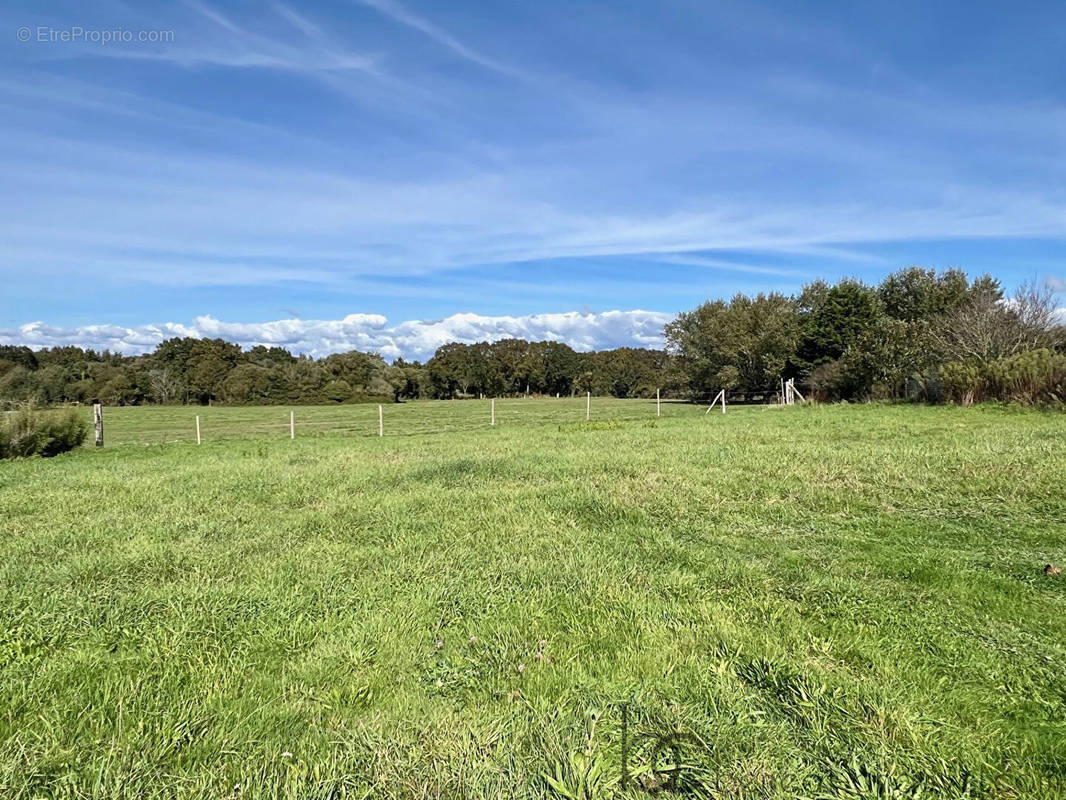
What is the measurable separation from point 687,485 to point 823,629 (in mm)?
4673

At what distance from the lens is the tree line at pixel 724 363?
26.7 meters

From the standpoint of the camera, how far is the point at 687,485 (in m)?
8.11

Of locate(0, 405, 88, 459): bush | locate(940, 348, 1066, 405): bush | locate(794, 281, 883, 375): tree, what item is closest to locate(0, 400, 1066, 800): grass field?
locate(0, 405, 88, 459): bush

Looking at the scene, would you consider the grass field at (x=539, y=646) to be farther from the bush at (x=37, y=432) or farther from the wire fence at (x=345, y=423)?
the wire fence at (x=345, y=423)

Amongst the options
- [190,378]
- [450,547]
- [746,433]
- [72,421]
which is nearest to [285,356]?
[190,378]

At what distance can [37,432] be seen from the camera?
14.9 meters

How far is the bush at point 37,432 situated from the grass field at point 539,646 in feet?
30.4

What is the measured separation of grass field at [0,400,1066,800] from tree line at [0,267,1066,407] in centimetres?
1601

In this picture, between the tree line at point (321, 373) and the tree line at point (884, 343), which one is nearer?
the tree line at point (884, 343)

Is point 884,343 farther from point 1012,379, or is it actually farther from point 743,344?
point 743,344

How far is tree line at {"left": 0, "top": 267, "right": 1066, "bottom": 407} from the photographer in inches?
1051

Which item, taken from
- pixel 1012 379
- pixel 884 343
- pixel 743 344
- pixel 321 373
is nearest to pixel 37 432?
pixel 1012 379

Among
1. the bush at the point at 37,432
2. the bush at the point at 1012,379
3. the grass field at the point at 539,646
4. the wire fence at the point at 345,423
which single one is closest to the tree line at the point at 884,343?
the bush at the point at 1012,379

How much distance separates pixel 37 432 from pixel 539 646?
1725 centimetres
